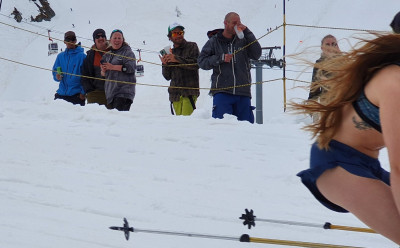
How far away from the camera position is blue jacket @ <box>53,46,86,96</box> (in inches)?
322

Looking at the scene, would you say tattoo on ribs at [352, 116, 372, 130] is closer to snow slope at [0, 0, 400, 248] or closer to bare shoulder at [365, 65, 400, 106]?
bare shoulder at [365, 65, 400, 106]

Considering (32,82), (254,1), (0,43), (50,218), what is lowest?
(50,218)

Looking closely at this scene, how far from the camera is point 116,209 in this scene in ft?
13.9

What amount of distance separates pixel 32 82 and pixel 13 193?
23.7 metres

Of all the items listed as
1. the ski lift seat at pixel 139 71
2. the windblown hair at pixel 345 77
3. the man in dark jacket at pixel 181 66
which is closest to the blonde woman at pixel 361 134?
the windblown hair at pixel 345 77

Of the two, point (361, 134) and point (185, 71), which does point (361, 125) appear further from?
point (185, 71)

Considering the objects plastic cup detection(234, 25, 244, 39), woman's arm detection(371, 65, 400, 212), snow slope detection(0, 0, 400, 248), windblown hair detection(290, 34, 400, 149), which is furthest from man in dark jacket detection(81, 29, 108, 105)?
woman's arm detection(371, 65, 400, 212)

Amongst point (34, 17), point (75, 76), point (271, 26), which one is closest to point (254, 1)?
point (271, 26)

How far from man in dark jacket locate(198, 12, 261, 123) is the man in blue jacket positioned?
215 cm

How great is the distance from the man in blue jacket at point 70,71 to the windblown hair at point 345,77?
6166mm

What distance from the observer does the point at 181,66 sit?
727cm

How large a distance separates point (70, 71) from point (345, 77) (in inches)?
257

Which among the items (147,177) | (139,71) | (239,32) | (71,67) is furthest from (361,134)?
(139,71)

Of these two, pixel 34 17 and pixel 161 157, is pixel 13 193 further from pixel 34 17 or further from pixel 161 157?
pixel 34 17
